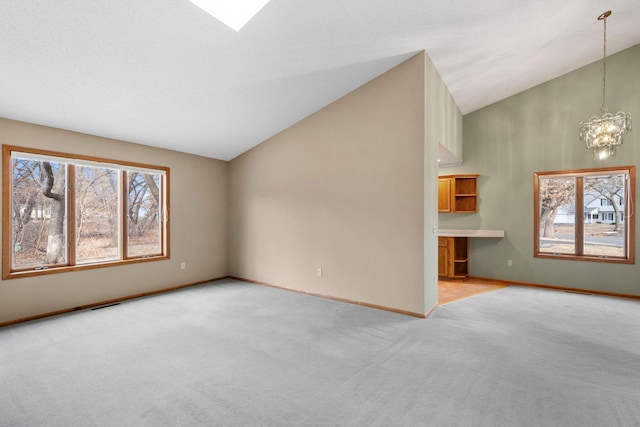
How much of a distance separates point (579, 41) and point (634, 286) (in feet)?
12.7

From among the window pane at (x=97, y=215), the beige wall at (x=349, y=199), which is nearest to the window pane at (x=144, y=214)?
the window pane at (x=97, y=215)

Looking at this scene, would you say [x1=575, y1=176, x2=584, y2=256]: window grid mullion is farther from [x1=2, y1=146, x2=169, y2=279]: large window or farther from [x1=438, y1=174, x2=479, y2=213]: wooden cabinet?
[x1=2, y1=146, x2=169, y2=279]: large window

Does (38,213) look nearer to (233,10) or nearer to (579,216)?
(233,10)

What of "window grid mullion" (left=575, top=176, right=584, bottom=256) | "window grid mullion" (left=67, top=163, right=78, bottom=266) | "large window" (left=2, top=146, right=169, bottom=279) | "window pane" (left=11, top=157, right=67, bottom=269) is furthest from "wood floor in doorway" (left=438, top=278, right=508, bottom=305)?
"window pane" (left=11, top=157, right=67, bottom=269)

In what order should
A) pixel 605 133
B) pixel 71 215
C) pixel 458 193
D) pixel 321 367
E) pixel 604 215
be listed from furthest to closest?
pixel 458 193 → pixel 604 215 → pixel 71 215 → pixel 605 133 → pixel 321 367

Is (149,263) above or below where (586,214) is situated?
below

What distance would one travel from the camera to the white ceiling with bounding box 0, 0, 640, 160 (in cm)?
245

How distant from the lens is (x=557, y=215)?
541 centimetres

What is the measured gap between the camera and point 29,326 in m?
3.39

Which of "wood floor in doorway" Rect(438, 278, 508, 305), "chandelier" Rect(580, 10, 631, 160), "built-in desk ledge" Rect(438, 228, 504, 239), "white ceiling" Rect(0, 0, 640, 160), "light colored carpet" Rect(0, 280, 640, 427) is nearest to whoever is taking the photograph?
"light colored carpet" Rect(0, 280, 640, 427)

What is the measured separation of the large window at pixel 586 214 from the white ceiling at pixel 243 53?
2016 mm

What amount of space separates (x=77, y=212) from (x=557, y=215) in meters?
7.87

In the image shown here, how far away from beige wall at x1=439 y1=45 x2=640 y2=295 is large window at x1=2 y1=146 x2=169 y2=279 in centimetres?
575

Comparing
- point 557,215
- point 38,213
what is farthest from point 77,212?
point 557,215
